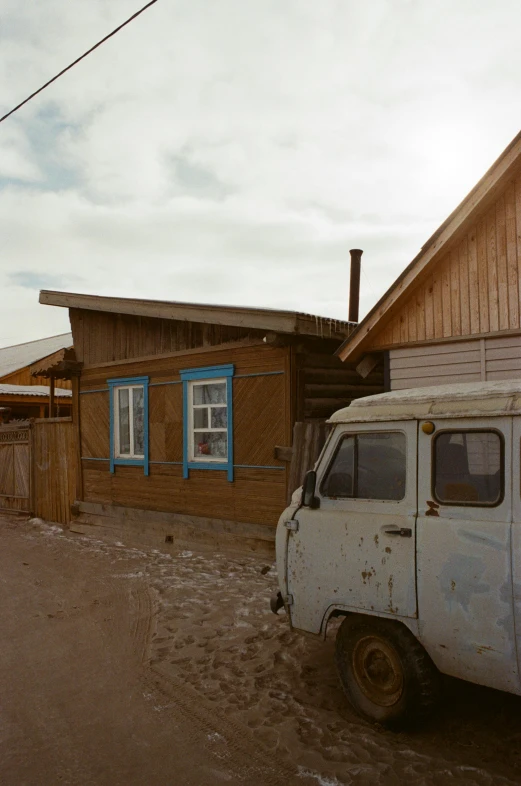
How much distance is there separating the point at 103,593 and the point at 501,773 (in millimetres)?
5728

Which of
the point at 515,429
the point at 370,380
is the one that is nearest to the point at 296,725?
the point at 515,429

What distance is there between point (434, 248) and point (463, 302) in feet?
2.51

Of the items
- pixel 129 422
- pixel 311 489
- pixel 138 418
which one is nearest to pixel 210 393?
pixel 138 418

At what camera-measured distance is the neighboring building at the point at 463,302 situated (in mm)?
7609

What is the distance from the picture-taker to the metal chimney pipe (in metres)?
19.2

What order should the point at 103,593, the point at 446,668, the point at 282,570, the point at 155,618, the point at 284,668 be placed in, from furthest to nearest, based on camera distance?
the point at 103,593 → the point at 155,618 → the point at 284,668 → the point at 282,570 → the point at 446,668

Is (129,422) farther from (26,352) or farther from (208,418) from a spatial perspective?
(26,352)

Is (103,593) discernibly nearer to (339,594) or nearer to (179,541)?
(179,541)

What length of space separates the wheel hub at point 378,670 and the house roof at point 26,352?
2522 cm

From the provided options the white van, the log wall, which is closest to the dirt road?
the white van

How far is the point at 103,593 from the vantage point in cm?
831

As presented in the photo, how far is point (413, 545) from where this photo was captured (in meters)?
4.16

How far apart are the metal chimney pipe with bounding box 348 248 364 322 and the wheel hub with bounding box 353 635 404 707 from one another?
50.5 feet

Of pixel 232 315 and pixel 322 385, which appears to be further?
pixel 322 385
